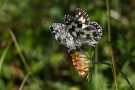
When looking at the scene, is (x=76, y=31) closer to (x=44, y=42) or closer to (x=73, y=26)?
(x=73, y=26)

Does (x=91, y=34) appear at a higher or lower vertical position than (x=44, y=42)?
higher

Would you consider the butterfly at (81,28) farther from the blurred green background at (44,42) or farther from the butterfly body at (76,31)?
the blurred green background at (44,42)

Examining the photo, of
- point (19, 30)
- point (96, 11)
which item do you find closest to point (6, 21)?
point (19, 30)

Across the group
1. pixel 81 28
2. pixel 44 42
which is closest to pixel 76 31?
pixel 81 28

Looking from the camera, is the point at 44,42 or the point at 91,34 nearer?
the point at 91,34

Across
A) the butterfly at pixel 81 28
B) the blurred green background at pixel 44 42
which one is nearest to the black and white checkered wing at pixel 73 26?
the butterfly at pixel 81 28
